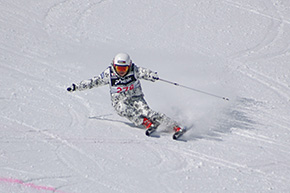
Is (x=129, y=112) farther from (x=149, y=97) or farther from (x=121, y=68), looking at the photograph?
(x=149, y=97)

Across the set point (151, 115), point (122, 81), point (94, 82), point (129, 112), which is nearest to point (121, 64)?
point (122, 81)

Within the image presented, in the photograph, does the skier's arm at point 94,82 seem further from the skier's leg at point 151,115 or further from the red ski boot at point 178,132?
the red ski boot at point 178,132

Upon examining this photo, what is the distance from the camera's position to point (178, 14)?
15.0 metres

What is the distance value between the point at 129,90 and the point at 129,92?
4 centimetres

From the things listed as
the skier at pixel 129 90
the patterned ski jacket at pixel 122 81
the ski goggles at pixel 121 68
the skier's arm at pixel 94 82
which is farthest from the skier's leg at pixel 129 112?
the ski goggles at pixel 121 68

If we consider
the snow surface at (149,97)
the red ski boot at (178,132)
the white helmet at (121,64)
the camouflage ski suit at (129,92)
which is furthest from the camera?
the camouflage ski suit at (129,92)

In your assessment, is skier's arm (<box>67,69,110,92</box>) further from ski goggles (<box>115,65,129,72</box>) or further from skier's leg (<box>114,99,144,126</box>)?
skier's leg (<box>114,99,144,126</box>)

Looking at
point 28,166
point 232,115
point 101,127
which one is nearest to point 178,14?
point 232,115

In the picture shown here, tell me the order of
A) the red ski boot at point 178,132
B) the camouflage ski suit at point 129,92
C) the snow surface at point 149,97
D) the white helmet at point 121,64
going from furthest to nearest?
the camouflage ski suit at point 129,92 → the white helmet at point 121,64 → the red ski boot at point 178,132 → the snow surface at point 149,97

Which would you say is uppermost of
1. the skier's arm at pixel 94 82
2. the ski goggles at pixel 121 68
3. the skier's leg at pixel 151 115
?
the ski goggles at pixel 121 68

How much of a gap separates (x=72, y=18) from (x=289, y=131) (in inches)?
279

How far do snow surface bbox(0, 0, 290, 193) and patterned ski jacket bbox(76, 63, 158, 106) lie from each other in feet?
1.84

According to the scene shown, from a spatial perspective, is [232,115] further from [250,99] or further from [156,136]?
[156,136]

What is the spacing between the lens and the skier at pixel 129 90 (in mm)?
8828
